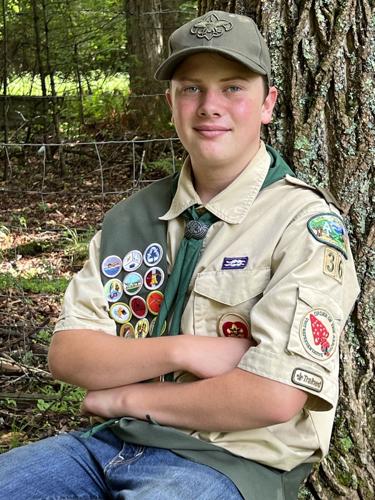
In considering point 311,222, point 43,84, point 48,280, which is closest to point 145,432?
point 311,222

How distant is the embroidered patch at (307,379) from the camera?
1965 mm

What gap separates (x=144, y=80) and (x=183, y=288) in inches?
314

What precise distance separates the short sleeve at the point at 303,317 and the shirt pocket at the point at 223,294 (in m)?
0.06

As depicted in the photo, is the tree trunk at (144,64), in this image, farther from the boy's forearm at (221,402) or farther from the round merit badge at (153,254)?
the boy's forearm at (221,402)

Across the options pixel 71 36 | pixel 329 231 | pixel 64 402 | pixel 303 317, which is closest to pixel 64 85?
pixel 71 36

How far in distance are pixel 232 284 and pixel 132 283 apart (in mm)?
356

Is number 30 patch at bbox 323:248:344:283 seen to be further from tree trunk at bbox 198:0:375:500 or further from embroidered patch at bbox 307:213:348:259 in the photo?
tree trunk at bbox 198:0:375:500

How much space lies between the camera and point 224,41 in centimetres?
217

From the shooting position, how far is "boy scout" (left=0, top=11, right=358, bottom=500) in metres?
2.00

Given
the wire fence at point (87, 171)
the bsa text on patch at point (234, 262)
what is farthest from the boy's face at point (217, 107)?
the wire fence at point (87, 171)

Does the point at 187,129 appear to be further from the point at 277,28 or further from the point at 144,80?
the point at 144,80

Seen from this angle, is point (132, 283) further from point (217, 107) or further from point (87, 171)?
point (87, 171)

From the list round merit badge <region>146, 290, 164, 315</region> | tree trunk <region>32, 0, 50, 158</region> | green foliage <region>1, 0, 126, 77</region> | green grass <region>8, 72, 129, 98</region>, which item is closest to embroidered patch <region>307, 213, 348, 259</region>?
round merit badge <region>146, 290, 164, 315</region>

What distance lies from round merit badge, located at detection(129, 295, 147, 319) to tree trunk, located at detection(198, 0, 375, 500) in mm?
711
